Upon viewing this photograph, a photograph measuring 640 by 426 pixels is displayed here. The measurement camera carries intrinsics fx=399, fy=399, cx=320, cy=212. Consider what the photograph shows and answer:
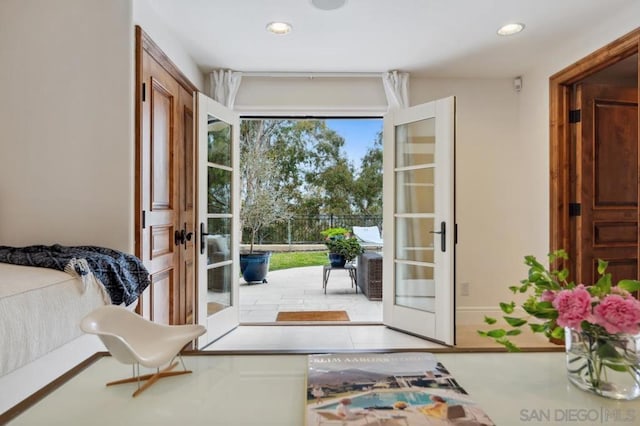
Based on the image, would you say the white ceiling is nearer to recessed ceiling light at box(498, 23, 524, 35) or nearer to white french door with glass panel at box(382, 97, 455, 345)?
recessed ceiling light at box(498, 23, 524, 35)

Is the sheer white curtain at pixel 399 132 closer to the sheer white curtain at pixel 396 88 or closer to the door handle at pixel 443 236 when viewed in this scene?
the sheer white curtain at pixel 396 88

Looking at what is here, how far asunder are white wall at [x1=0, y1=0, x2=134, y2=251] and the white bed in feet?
1.75

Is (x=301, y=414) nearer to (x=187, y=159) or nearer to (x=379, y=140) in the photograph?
(x=187, y=159)

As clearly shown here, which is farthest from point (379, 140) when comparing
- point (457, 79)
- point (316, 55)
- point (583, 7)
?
point (583, 7)

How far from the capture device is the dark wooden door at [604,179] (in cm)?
312

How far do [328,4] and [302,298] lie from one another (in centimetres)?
362

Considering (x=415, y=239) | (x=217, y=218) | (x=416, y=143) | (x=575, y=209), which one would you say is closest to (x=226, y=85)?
(x=217, y=218)

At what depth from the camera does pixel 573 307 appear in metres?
0.89

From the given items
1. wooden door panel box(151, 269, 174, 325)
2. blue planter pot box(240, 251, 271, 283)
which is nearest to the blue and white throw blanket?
wooden door panel box(151, 269, 174, 325)

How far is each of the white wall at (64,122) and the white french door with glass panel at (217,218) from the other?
74 cm

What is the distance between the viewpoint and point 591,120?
312 cm

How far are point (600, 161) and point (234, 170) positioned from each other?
9.78ft

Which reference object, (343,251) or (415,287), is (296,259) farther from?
(415,287)

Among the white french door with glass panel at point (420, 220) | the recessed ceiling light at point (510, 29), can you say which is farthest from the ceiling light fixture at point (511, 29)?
the white french door with glass panel at point (420, 220)
